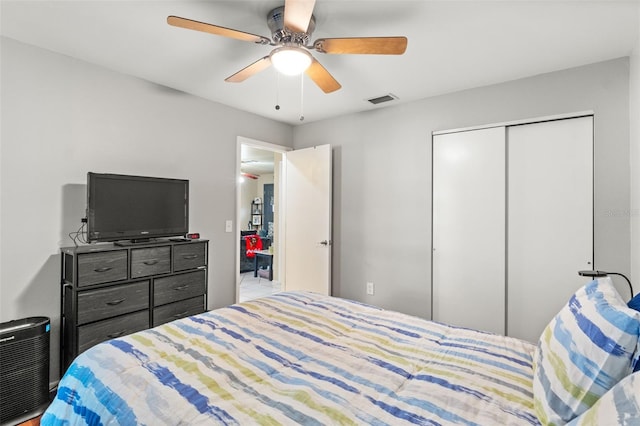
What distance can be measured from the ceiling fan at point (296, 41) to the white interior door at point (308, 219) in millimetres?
1931

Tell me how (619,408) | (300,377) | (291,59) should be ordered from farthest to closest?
1. (291,59)
2. (300,377)
3. (619,408)

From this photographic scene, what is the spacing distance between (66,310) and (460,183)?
357cm

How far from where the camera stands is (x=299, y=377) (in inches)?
47.9

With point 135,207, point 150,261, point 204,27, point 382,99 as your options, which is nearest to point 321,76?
point 204,27

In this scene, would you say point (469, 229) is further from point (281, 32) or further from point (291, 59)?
point (281, 32)

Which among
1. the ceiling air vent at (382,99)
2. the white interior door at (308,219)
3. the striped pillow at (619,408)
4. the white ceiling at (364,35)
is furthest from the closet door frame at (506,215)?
the striped pillow at (619,408)

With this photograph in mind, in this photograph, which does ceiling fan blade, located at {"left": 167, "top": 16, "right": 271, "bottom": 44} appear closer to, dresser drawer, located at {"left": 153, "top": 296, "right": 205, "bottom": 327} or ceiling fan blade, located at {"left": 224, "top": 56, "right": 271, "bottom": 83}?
ceiling fan blade, located at {"left": 224, "top": 56, "right": 271, "bottom": 83}

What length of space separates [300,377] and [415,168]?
273 cm

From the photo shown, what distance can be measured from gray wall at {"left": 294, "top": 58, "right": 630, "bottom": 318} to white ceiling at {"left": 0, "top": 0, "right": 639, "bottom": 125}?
195 millimetres

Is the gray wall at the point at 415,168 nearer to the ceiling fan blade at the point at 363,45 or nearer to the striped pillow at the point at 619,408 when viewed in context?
the ceiling fan blade at the point at 363,45

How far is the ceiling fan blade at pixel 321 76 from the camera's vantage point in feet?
6.76

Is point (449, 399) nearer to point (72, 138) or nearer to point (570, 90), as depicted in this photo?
point (570, 90)

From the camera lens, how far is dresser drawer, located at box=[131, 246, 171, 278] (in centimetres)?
247

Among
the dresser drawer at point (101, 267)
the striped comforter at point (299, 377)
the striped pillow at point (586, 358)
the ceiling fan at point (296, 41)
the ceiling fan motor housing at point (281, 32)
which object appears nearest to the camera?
the striped pillow at point (586, 358)
